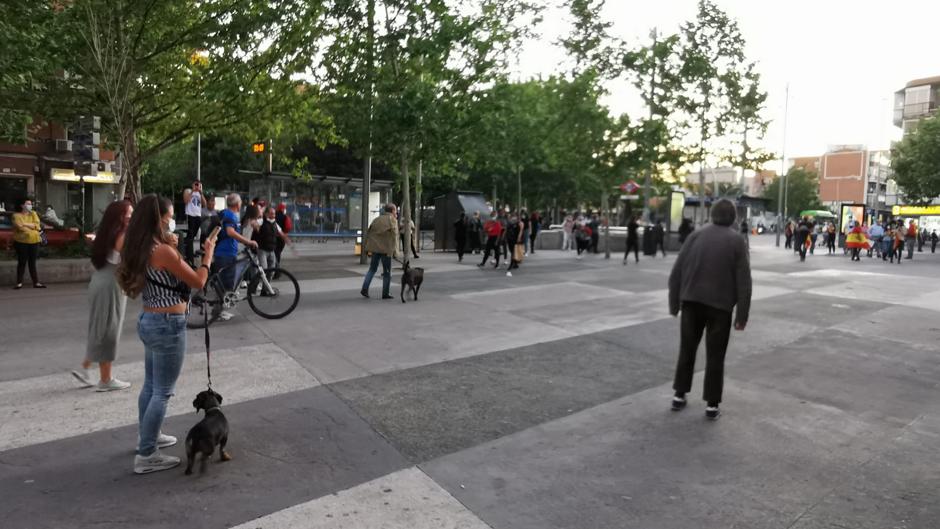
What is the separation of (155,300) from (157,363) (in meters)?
0.38

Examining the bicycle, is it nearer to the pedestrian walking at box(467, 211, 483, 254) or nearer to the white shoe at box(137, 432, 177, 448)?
the white shoe at box(137, 432, 177, 448)

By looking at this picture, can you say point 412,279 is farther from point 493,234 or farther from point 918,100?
point 918,100

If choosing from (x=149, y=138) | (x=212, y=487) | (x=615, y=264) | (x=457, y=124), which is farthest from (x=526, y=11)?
(x=212, y=487)

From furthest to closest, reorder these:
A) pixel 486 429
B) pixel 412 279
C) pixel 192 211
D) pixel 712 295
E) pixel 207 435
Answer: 1. pixel 192 211
2. pixel 412 279
3. pixel 712 295
4. pixel 486 429
5. pixel 207 435

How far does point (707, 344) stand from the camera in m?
5.17

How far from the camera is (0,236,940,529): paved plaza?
3.50 metres

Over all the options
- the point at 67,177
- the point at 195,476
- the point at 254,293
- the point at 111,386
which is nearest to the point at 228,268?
the point at 254,293

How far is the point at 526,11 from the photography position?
1650 cm

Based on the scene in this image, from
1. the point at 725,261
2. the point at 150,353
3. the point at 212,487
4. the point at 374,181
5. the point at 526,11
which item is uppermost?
the point at 526,11

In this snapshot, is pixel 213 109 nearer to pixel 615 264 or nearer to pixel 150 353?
pixel 615 264

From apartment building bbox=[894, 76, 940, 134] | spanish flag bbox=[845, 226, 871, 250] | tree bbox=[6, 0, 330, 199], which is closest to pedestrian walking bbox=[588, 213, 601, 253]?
spanish flag bbox=[845, 226, 871, 250]

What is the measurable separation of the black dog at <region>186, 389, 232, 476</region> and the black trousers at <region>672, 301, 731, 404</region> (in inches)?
140

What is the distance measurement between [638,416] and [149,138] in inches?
844

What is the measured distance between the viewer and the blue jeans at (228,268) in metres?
8.60
